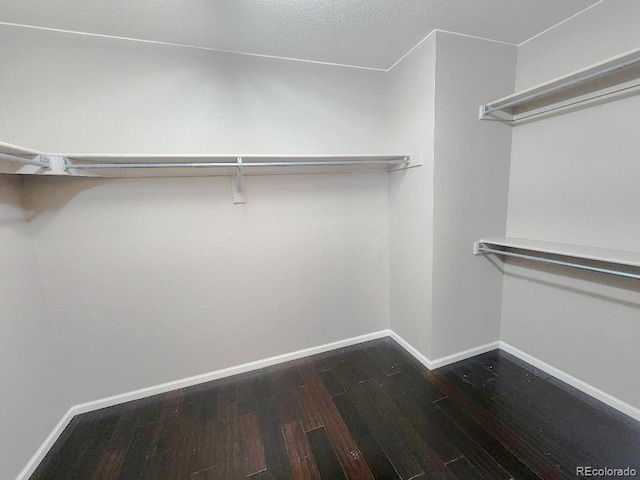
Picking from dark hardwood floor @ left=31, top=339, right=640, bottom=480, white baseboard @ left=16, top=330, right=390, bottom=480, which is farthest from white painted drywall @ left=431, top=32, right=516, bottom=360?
white baseboard @ left=16, top=330, right=390, bottom=480

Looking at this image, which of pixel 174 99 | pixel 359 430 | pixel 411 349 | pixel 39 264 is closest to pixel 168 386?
pixel 39 264

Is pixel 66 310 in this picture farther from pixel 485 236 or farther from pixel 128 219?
pixel 485 236

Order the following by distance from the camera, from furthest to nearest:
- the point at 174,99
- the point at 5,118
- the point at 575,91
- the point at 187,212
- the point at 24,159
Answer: the point at 187,212
the point at 174,99
the point at 575,91
the point at 5,118
the point at 24,159

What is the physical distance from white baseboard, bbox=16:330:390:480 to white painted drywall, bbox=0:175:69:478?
0.05m

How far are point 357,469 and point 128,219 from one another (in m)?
2.04

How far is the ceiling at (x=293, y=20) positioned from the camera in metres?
1.44

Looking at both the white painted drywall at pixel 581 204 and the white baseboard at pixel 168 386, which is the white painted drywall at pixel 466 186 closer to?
the white painted drywall at pixel 581 204

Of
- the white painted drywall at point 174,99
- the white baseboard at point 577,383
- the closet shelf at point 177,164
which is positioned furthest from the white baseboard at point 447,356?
the white painted drywall at point 174,99

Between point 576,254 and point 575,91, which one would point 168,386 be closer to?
point 576,254

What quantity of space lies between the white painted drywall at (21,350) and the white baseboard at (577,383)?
327 cm

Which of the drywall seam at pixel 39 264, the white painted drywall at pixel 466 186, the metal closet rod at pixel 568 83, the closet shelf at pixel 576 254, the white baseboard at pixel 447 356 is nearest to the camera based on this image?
the metal closet rod at pixel 568 83

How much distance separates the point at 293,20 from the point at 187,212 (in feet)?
4.57

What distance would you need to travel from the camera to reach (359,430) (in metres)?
1.63

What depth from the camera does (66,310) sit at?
5.80ft
